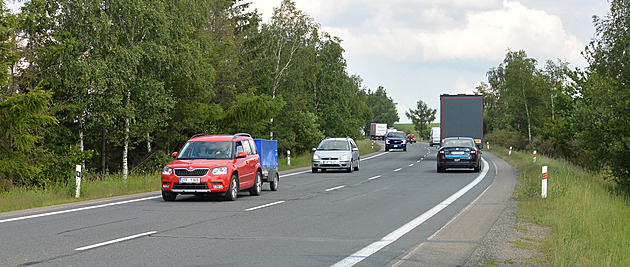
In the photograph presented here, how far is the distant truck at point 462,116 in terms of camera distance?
38.8 meters

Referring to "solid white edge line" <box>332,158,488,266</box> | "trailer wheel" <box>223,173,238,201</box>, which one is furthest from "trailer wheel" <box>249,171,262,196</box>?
"solid white edge line" <box>332,158,488,266</box>

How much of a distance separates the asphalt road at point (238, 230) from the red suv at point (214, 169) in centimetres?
39

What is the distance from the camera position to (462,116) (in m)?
38.9

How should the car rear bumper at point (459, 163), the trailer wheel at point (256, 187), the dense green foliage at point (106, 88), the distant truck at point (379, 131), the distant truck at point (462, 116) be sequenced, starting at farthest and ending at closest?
the distant truck at point (379, 131)
the distant truck at point (462, 116)
the car rear bumper at point (459, 163)
the dense green foliage at point (106, 88)
the trailer wheel at point (256, 187)

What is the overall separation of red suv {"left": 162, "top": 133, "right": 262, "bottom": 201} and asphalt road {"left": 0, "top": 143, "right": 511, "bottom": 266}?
0.39 m

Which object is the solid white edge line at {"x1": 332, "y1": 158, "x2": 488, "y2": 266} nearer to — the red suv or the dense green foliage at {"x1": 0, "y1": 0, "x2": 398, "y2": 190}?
the red suv

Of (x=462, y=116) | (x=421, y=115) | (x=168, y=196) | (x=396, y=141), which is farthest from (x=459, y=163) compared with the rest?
(x=421, y=115)

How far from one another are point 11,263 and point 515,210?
1003 centimetres

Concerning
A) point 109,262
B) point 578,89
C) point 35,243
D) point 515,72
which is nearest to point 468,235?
point 109,262

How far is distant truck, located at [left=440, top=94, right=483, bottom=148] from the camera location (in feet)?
127

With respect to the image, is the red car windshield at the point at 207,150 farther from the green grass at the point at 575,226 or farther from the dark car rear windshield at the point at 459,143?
the dark car rear windshield at the point at 459,143

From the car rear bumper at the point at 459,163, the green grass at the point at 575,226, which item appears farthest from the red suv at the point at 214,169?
the car rear bumper at the point at 459,163

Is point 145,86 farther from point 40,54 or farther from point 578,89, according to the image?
point 578,89

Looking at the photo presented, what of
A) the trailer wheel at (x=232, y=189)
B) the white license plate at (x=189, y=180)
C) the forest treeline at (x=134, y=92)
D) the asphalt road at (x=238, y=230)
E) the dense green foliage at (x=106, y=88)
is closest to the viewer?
the asphalt road at (x=238, y=230)
